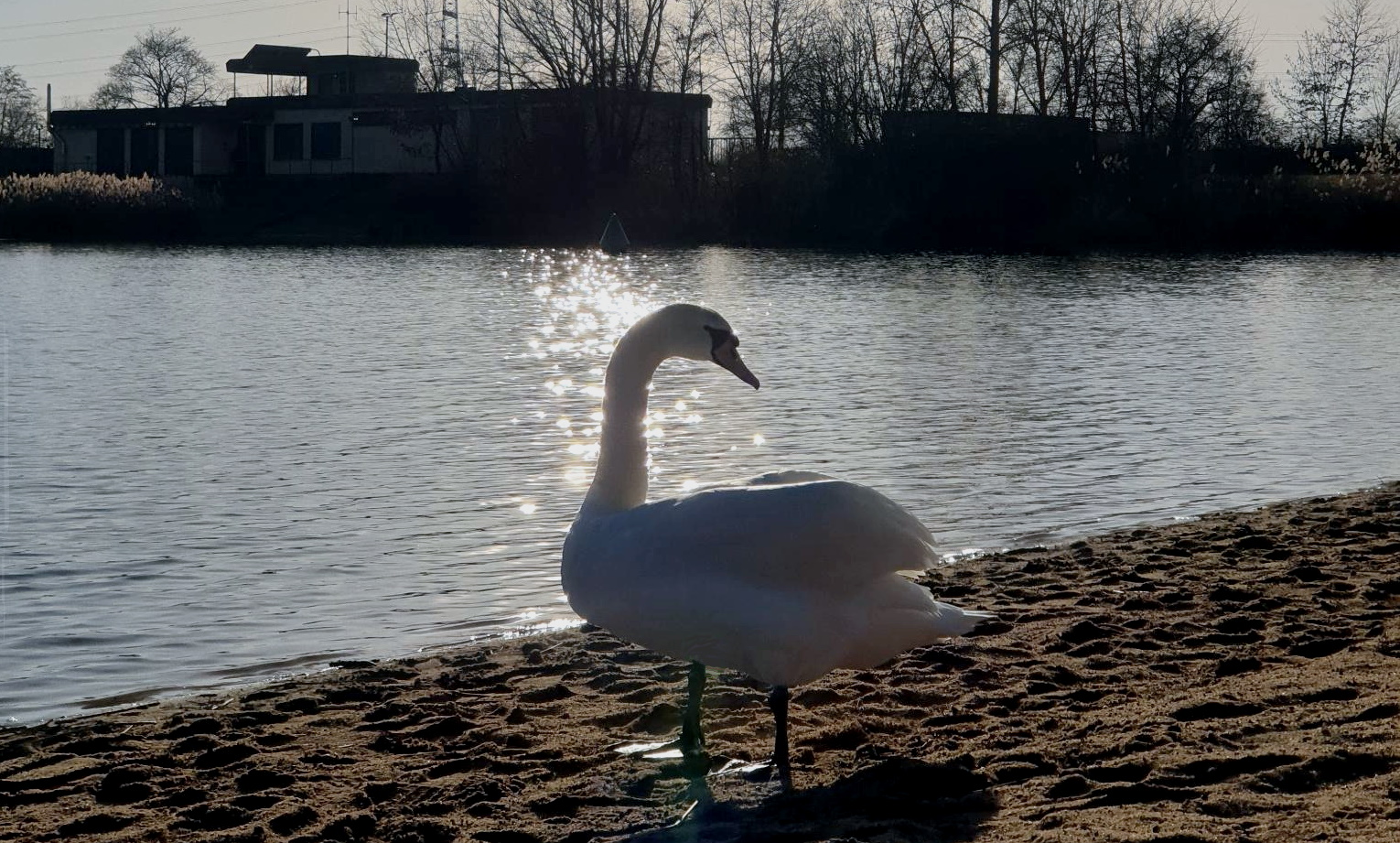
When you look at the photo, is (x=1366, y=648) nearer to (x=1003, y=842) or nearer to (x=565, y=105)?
(x=1003, y=842)

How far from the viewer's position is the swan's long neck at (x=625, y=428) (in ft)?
16.4

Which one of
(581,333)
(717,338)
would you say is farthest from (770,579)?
(581,333)

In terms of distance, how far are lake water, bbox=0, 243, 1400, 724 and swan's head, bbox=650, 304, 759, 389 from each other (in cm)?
219

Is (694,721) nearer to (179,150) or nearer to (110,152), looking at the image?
(179,150)

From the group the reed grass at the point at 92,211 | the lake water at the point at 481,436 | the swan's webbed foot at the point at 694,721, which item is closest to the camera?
the swan's webbed foot at the point at 694,721

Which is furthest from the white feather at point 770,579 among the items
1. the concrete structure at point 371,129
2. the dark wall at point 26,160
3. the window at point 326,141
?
the dark wall at point 26,160

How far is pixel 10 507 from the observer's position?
31.2 feet

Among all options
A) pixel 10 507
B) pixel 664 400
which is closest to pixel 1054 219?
pixel 664 400

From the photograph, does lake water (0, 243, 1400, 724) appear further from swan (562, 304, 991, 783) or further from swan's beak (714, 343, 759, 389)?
swan (562, 304, 991, 783)

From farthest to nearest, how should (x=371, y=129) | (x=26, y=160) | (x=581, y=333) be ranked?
(x=26, y=160), (x=371, y=129), (x=581, y=333)

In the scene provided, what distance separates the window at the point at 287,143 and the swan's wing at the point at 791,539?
6560 cm

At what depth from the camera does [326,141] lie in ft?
218

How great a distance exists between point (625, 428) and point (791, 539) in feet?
3.15

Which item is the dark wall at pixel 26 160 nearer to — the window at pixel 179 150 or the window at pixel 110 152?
the window at pixel 110 152
